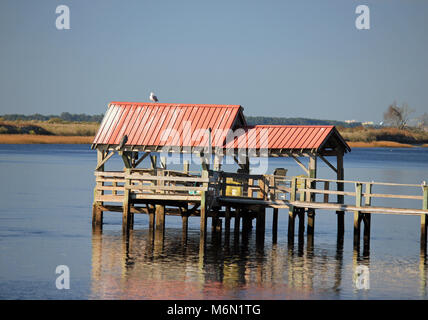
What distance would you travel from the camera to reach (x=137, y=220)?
131 feet

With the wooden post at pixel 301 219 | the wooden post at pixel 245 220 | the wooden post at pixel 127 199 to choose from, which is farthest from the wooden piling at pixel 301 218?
the wooden post at pixel 127 199

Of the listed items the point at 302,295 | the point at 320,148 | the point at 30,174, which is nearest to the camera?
the point at 302,295

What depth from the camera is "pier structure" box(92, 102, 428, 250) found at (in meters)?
31.2

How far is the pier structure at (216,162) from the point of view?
102 feet

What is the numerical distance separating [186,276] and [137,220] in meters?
15.4

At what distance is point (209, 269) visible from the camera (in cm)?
2619

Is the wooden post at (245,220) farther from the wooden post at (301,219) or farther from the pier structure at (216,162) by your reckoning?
the wooden post at (301,219)

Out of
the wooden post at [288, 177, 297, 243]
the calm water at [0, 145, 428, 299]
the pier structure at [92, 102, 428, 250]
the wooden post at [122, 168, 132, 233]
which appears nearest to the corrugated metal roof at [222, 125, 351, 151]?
the pier structure at [92, 102, 428, 250]

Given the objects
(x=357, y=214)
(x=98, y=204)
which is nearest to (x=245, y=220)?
(x=357, y=214)

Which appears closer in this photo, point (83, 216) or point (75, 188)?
point (83, 216)

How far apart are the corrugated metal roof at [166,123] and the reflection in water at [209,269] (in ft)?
13.0
